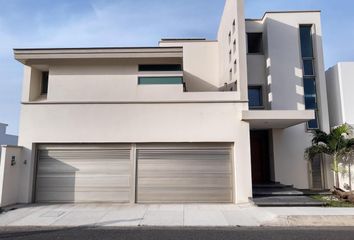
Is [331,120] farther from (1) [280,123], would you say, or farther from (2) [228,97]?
(2) [228,97]

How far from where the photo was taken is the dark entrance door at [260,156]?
45.2 ft

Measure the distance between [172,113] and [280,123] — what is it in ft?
15.6

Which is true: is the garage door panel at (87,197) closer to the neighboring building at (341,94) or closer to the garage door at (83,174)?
the garage door at (83,174)

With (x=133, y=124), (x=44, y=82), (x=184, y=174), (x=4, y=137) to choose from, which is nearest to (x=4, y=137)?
(x=4, y=137)

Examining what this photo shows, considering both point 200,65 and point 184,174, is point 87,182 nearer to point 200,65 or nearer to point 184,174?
point 184,174

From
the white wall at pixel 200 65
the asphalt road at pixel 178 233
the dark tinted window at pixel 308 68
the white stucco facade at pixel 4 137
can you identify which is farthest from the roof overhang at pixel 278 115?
the white stucco facade at pixel 4 137

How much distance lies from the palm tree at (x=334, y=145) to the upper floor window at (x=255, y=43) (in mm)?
5344

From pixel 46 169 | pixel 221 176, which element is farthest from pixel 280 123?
pixel 46 169

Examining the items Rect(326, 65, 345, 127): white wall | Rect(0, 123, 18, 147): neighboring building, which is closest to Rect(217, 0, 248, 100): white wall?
Rect(326, 65, 345, 127): white wall

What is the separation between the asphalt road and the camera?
667 centimetres

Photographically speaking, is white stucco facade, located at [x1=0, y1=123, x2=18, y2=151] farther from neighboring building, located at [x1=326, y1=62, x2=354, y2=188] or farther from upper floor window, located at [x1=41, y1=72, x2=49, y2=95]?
neighboring building, located at [x1=326, y1=62, x2=354, y2=188]

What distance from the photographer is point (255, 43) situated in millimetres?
15438

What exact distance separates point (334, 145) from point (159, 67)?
9.07m

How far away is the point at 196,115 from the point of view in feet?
37.1
